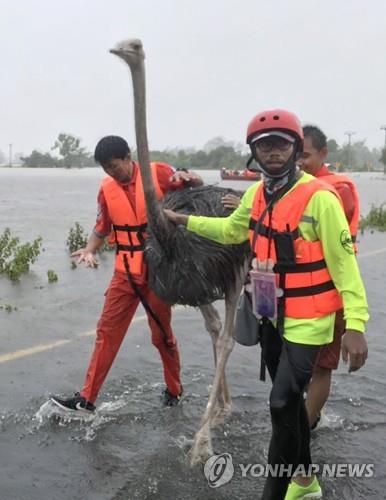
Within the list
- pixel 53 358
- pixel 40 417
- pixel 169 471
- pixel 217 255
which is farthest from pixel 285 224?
pixel 53 358

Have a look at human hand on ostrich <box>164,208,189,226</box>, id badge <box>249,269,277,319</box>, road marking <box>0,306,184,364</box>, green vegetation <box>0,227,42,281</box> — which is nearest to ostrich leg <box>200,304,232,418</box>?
human hand on ostrich <box>164,208,189,226</box>

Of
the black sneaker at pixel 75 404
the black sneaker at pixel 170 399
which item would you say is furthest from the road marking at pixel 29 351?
the black sneaker at pixel 170 399

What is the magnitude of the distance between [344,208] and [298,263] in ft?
4.03

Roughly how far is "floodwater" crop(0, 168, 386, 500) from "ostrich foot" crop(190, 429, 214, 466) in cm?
7

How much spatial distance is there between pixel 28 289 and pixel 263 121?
6.10 metres

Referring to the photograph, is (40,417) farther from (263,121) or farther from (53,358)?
(263,121)

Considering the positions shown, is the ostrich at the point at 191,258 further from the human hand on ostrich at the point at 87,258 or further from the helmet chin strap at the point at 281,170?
the helmet chin strap at the point at 281,170

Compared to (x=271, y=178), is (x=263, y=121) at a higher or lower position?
higher

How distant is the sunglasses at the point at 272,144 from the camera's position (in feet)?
11.9

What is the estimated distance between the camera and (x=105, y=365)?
521 cm

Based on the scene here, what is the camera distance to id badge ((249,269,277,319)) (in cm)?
361

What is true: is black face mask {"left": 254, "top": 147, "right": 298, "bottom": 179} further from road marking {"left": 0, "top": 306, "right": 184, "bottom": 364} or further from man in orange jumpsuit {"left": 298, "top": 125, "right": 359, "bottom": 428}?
road marking {"left": 0, "top": 306, "right": 184, "bottom": 364}

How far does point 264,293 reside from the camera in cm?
365

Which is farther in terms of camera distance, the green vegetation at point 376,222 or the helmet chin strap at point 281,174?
the green vegetation at point 376,222
